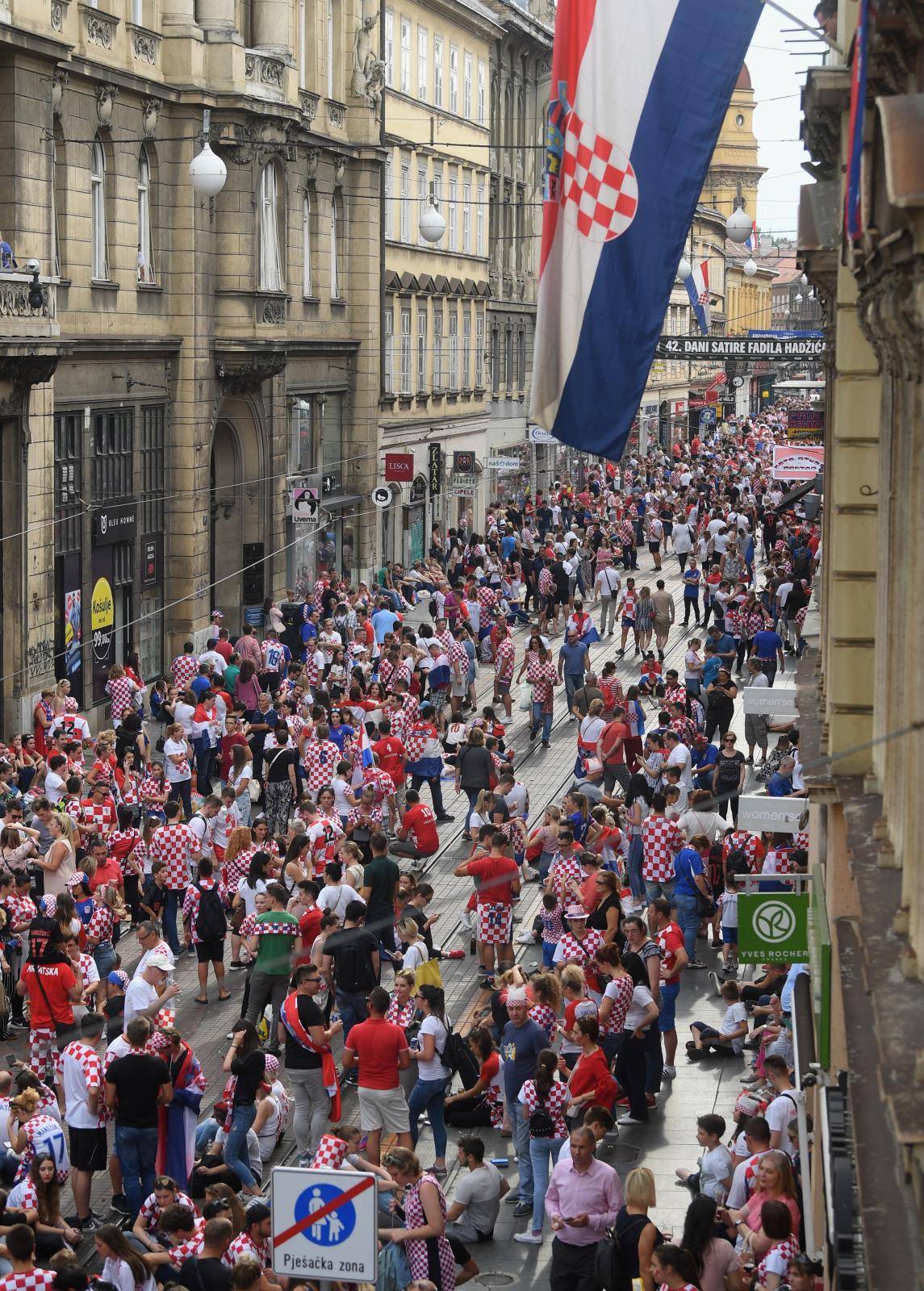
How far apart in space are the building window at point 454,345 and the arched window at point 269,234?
18.1m

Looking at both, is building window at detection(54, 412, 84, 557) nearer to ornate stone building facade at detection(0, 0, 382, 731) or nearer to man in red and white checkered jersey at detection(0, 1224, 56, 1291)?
ornate stone building facade at detection(0, 0, 382, 731)

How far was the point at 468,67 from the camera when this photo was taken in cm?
5641

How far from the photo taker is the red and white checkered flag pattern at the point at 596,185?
944 cm

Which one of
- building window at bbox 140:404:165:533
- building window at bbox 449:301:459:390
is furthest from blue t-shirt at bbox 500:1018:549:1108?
building window at bbox 449:301:459:390

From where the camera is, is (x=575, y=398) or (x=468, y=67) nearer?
(x=575, y=398)

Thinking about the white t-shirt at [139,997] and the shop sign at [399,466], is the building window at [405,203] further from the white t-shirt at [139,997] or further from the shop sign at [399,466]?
the white t-shirt at [139,997]

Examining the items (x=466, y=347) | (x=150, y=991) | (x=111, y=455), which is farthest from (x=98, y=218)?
(x=466, y=347)

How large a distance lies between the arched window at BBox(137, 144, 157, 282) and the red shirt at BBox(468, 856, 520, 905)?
17.5m

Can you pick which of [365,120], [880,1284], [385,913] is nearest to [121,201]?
[365,120]

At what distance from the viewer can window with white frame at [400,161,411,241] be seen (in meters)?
48.8

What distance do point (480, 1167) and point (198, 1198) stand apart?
5.07ft

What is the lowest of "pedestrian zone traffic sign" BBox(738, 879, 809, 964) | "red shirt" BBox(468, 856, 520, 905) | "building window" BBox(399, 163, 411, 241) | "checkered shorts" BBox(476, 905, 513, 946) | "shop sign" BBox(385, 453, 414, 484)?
"checkered shorts" BBox(476, 905, 513, 946)

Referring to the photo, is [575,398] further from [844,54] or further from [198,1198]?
Result: [198,1198]

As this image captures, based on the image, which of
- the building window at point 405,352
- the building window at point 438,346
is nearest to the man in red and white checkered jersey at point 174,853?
the building window at point 405,352
